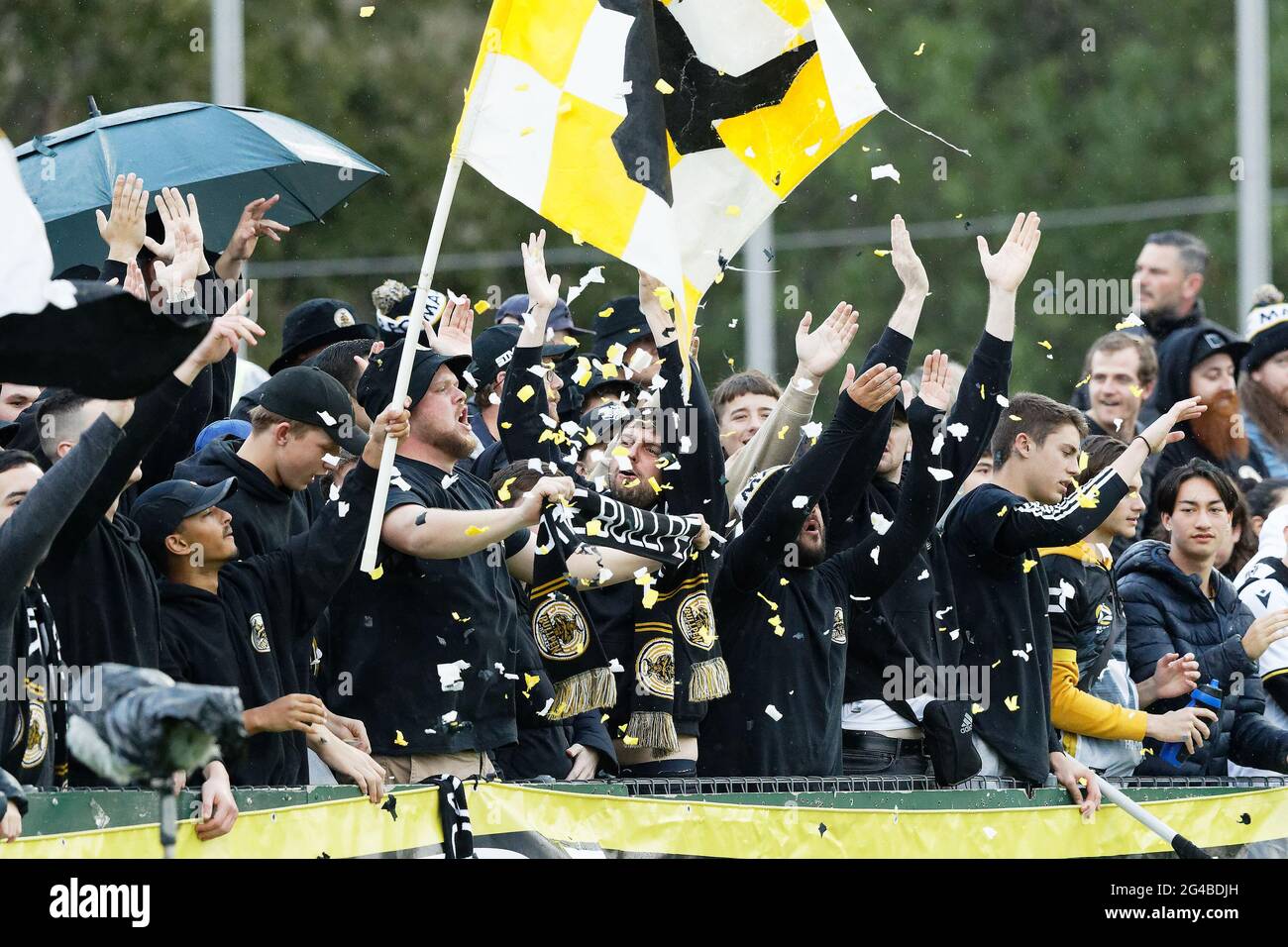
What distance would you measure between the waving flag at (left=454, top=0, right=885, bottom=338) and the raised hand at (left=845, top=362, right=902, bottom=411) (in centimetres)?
69

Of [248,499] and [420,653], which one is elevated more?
[248,499]

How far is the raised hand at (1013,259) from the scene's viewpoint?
26.9ft

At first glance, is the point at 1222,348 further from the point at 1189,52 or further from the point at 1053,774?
the point at 1189,52

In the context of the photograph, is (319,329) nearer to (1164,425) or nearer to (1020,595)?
(1020,595)

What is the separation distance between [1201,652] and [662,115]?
10.9ft

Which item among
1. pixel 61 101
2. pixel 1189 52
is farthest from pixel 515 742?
pixel 1189 52

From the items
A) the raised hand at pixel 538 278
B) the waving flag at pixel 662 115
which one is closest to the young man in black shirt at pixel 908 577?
the waving flag at pixel 662 115

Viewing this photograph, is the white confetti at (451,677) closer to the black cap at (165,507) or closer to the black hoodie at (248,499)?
the black hoodie at (248,499)

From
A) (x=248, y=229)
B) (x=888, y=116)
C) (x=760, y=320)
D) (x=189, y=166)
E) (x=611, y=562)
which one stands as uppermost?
(x=888, y=116)

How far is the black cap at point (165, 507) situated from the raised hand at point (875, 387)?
7.21ft

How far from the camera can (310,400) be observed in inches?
278

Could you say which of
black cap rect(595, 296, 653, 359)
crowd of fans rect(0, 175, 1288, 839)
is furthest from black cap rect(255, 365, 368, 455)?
black cap rect(595, 296, 653, 359)

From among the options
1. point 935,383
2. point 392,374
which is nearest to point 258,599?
point 392,374

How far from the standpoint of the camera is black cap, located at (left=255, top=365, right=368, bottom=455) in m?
7.05
